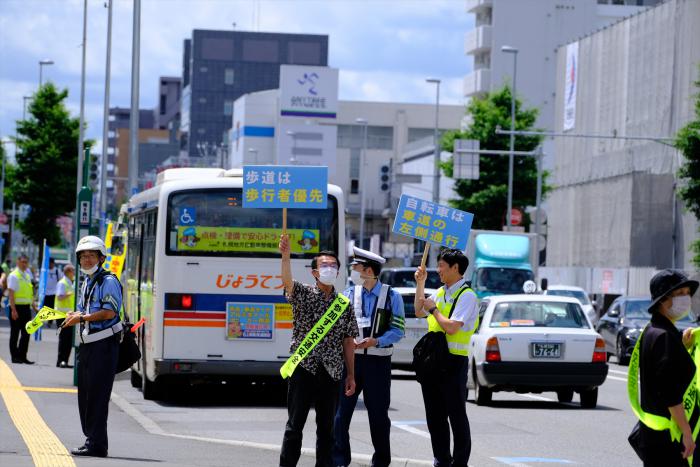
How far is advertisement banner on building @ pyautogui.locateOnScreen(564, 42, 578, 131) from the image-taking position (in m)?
72.4

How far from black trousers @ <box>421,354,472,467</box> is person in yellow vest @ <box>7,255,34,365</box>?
17.0m

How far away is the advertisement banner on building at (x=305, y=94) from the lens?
14600 centimetres

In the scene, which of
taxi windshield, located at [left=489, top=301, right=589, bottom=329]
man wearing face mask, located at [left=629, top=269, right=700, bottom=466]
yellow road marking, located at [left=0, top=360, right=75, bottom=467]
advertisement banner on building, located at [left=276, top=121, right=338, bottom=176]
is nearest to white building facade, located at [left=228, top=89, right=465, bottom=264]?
advertisement banner on building, located at [left=276, top=121, right=338, bottom=176]

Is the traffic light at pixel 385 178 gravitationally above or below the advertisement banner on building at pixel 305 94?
below

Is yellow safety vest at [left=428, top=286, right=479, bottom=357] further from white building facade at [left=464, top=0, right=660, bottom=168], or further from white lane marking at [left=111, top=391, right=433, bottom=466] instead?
white building facade at [left=464, top=0, right=660, bottom=168]

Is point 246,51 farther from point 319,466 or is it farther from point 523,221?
point 319,466

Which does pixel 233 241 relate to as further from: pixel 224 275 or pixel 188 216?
pixel 188 216

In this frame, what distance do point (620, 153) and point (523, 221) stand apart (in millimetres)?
8297

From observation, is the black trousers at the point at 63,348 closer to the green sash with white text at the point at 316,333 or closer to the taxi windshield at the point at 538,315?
the taxi windshield at the point at 538,315

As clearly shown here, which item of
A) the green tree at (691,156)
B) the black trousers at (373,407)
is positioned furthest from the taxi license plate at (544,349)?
the green tree at (691,156)

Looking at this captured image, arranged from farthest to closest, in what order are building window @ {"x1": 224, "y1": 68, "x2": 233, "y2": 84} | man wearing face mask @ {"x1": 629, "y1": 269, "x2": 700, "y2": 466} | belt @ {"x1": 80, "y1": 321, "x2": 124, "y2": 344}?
1. building window @ {"x1": 224, "y1": 68, "x2": 233, "y2": 84}
2. belt @ {"x1": 80, "y1": 321, "x2": 124, "y2": 344}
3. man wearing face mask @ {"x1": 629, "y1": 269, "x2": 700, "y2": 466}

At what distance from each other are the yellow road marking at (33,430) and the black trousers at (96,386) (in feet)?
0.91

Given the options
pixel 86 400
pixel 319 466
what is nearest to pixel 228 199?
pixel 86 400

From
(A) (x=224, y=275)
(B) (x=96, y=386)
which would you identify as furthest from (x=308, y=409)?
(A) (x=224, y=275)
